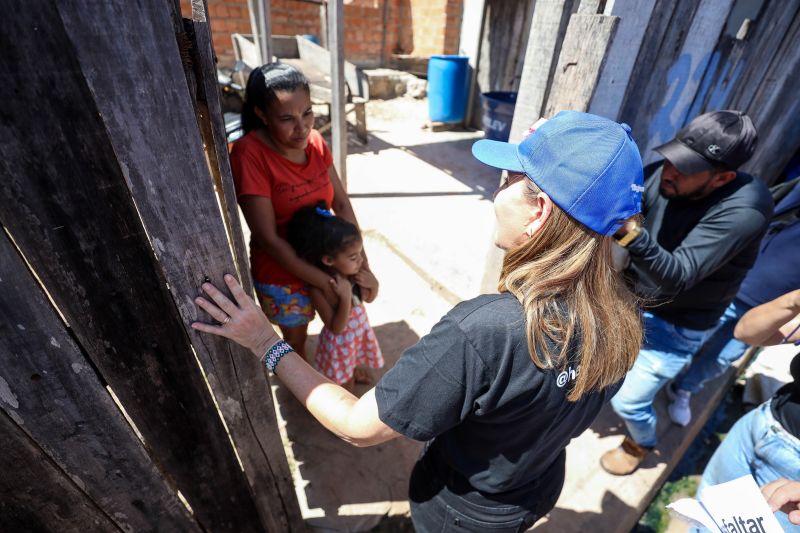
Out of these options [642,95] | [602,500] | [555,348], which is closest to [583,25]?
[642,95]

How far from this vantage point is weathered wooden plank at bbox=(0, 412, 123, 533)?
94cm

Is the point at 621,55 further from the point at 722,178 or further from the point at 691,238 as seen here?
the point at 691,238

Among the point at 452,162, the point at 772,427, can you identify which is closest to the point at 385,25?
the point at 452,162

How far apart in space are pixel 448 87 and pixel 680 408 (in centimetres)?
660

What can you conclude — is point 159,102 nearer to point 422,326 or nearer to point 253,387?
point 253,387

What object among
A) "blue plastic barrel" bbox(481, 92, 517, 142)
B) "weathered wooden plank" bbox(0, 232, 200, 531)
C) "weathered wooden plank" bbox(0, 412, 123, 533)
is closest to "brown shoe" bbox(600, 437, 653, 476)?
"weathered wooden plank" bbox(0, 232, 200, 531)

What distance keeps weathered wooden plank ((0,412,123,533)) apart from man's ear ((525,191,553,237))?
1.30m

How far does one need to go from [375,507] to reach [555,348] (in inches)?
65.2

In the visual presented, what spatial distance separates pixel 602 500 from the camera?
7.51 feet

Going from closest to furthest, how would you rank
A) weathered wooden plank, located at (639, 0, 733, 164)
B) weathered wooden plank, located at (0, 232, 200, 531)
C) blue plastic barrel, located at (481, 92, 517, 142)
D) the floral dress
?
weathered wooden plank, located at (0, 232, 200, 531) < the floral dress < weathered wooden plank, located at (639, 0, 733, 164) < blue plastic barrel, located at (481, 92, 517, 142)

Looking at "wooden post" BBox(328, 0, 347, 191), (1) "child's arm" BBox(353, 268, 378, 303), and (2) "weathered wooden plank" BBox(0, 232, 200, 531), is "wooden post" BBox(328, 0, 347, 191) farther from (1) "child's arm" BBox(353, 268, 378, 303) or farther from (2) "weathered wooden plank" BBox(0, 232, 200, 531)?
(2) "weathered wooden plank" BBox(0, 232, 200, 531)

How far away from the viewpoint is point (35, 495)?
3.43 feet

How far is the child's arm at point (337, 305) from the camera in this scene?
198 centimetres

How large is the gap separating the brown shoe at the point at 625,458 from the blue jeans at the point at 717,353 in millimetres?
682
